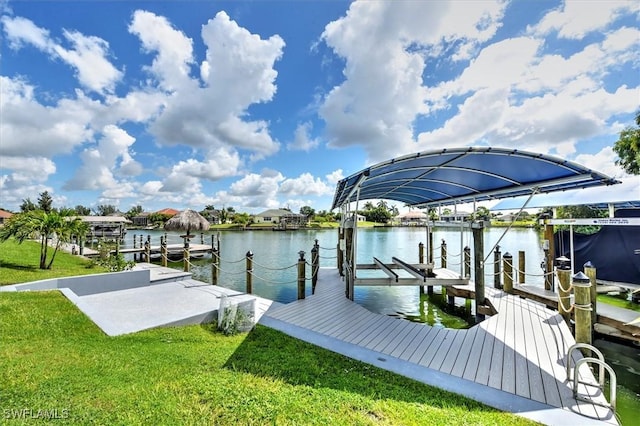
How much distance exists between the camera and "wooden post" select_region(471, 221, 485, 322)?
6.51 meters

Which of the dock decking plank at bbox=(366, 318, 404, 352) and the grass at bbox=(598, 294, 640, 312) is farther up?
the dock decking plank at bbox=(366, 318, 404, 352)

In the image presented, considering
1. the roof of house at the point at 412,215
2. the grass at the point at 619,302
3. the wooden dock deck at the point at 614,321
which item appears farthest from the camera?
the roof of house at the point at 412,215

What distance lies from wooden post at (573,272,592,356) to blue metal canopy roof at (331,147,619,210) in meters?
1.66

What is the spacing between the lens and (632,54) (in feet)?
25.7

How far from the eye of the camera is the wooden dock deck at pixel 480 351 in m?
3.12

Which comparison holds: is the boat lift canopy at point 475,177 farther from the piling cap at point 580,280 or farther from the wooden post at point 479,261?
the piling cap at point 580,280

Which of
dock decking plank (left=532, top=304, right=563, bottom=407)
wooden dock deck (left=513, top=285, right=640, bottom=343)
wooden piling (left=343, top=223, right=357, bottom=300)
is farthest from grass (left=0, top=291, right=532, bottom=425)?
wooden dock deck (left=513, top=285, right=640, bottom=343)

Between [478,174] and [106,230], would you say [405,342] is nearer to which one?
[478,174]

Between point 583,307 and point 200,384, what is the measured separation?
5368mm

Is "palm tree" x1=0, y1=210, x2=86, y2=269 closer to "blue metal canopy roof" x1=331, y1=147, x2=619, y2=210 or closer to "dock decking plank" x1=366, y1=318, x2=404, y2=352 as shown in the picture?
"blue metal canopy roof" x1=331, y1=147, x2=619, y2=210

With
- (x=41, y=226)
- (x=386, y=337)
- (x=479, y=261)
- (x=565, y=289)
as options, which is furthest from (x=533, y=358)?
(x=41, y=226)

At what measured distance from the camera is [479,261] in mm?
6590

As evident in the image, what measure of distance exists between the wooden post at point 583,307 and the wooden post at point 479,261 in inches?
85.9

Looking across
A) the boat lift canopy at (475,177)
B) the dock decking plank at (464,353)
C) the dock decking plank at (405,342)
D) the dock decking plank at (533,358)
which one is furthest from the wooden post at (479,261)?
the dock decking plank at (405,342)
